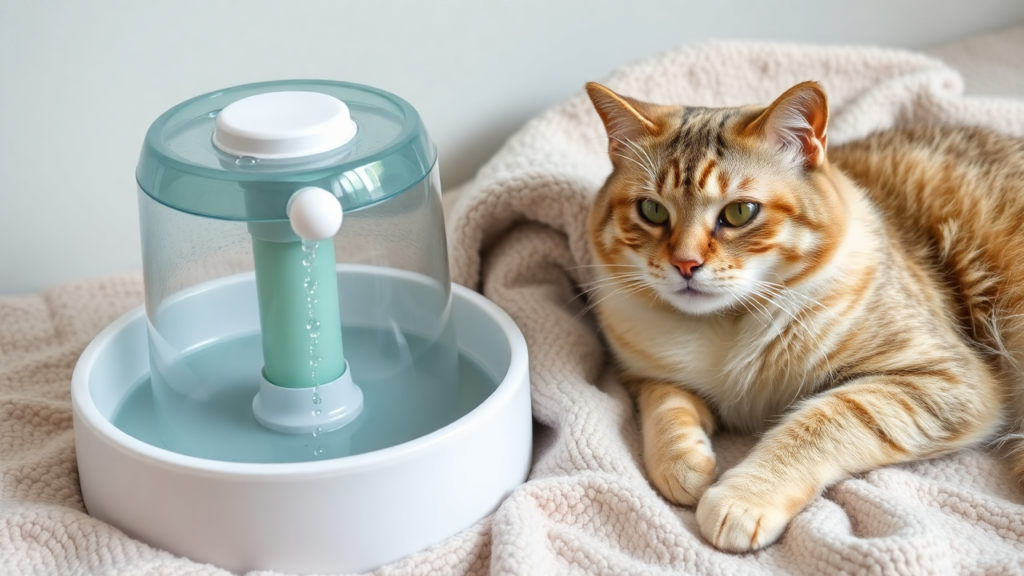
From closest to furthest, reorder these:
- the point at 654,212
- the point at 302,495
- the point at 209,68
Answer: the point at 302,495 < the point at 654,212 < the point at 209,68

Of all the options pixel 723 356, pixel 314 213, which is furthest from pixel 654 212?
pixel 314 213

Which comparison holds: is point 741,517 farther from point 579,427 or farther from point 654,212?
point 654,212

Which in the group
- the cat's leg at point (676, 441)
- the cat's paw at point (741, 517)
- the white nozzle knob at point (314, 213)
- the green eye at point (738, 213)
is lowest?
the cat's leg at point (676, 441)

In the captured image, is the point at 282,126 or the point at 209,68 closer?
the point at 282,126

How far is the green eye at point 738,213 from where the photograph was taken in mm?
1158

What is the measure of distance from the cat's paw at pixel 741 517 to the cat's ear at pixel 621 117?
458 millimetres

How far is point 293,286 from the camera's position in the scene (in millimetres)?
1117

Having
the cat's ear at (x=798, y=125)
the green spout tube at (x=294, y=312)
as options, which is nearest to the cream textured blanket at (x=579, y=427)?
the green spout tube at (x=294, y=312)

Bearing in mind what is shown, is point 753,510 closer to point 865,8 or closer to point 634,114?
point 634,114

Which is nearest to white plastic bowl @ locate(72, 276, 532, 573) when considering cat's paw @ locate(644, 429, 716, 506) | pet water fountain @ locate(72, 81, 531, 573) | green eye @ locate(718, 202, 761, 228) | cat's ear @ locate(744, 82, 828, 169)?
pet water fountain @ locate(72, 81, 531, 573)

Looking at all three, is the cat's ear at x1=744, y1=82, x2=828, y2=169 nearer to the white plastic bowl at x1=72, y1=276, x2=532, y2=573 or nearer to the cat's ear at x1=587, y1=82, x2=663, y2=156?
the cat's ear at x1=587, y1=82, x2=663, y2=156

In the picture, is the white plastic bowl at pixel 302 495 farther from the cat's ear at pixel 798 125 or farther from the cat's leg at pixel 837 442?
the cat's ear at pixel 798 125

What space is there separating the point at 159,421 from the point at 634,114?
693 millimetres

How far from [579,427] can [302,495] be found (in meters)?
0.36
